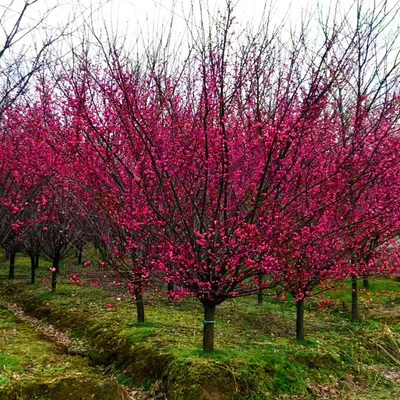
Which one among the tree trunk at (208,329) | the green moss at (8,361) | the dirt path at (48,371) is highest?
the tree trunk at (208,329)

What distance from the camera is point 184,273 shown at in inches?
191

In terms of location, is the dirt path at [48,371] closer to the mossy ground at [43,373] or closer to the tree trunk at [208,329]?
the mossy ground at [43,373]

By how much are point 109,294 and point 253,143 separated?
7388mm

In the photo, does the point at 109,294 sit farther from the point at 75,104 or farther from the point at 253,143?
the point at 253,143

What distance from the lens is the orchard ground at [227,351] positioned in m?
5.16

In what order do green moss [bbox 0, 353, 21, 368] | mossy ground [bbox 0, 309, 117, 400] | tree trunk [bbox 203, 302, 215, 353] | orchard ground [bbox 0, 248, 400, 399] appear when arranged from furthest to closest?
green moss [bbox 0, 353, 21, 368] → tree trunk [bbox 203, 302, 215, 353] → orchard ground [bbox 0, 248, 400, 399] → mossy ground [bbox 0, 309, 117, 400]

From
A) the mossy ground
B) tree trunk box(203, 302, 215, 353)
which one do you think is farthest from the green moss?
tree trunk box(203, 302, 215, 353)

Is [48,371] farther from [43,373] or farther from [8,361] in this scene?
Result: [8,361]

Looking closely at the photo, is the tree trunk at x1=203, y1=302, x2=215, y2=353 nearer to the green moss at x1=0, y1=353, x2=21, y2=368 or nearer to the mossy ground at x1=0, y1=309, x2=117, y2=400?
the mossy ground at x1=0, y1=309, x2=117, y2=400

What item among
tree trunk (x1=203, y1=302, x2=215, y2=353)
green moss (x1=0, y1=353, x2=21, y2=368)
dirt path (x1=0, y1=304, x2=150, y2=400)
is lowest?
dirt path (x1=0, y1=304, x2=150, y2=400)

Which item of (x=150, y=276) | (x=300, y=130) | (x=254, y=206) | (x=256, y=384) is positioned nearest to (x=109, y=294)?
(x=150, y=276)

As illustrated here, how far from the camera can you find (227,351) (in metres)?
5.74

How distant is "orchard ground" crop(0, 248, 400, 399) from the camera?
516 cm

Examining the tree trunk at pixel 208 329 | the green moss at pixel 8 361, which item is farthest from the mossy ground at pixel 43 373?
the tree trunk at pixel 208 329
